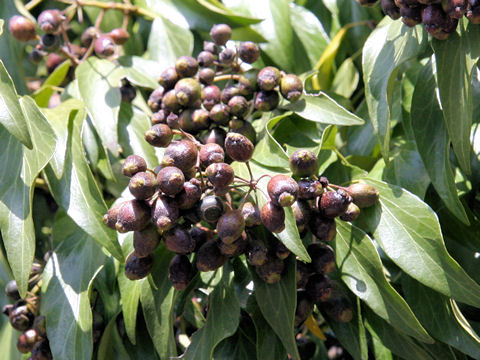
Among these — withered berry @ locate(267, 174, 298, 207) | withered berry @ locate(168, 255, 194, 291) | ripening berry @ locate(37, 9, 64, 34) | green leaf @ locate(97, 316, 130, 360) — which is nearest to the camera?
withered berry @ locate(267, 174, 298, 207)

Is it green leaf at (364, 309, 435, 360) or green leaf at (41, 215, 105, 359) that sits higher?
green leaf at (41, 215, 105, 359)

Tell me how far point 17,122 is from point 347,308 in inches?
21.8

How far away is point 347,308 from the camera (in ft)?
2.88

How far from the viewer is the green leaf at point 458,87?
79cm

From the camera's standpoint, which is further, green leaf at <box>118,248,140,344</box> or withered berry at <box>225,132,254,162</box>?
green leaf at <box>118,248,140,344</box>

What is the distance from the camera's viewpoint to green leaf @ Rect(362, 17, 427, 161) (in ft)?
2.79

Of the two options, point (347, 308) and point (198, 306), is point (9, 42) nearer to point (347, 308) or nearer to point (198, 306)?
point (198, 306)

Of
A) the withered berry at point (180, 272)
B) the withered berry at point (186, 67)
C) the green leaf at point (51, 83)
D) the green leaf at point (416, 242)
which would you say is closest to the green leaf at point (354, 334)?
the green leaf at point (416, 242)

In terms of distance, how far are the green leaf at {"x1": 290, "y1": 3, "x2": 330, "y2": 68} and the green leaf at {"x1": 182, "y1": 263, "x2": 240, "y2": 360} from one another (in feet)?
1.94

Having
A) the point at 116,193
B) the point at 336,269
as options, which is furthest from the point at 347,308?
the point at 116,193

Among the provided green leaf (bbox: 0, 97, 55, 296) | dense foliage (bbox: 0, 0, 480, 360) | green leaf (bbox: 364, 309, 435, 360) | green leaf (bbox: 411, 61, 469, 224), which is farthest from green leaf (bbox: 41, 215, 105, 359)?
green leaf (bbox: 411, 61, 469, 224)

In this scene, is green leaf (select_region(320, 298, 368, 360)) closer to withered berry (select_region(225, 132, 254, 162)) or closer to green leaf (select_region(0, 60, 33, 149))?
withered berry (select_region(225, 132, 254, 162))

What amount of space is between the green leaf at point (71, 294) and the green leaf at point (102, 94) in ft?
0.58

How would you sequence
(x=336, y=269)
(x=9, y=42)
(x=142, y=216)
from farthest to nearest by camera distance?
1. (x=9, y=42)
2. (x=336, y=269)
3. (x=142, y=216)
